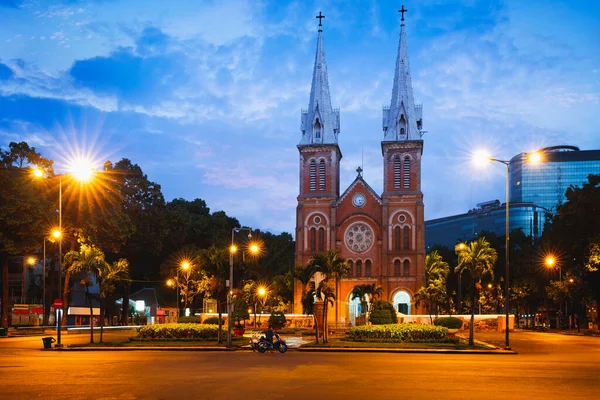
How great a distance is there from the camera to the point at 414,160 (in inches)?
3258

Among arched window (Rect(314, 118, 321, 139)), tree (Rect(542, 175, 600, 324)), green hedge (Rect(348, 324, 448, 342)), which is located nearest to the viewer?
green hedge (Rect(348, 324, 448, 342))

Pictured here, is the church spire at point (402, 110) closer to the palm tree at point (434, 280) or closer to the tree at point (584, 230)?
the palm tree at point (434, 280)

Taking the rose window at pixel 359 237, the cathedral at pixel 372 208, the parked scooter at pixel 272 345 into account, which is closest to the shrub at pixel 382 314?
the parked scooter at pixel 272 345

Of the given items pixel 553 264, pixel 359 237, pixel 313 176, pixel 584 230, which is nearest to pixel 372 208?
pixel 359 237

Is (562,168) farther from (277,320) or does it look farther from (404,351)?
(404,351)

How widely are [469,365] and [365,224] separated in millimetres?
59280

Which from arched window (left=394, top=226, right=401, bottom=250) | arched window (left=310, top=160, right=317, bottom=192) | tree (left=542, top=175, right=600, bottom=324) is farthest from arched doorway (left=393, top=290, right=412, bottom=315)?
tree (left=542, top=175, right=600, bottom=324)

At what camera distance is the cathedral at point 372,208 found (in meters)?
80.9

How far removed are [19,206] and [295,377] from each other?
42111mm

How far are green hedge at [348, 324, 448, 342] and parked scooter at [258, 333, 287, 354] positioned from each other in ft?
26.3

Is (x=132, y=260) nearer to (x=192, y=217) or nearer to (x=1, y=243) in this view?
(x=192, y=217)

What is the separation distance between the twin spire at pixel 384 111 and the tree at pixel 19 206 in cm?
3687

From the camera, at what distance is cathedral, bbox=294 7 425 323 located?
8088cm

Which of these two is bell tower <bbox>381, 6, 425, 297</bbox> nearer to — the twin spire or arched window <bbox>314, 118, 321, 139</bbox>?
the twin spire
